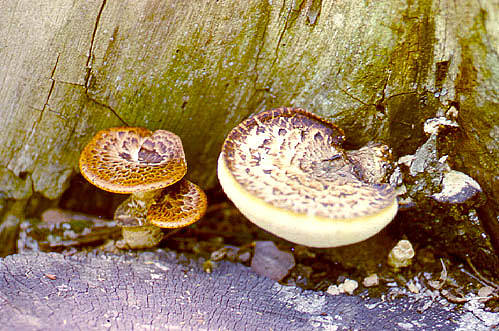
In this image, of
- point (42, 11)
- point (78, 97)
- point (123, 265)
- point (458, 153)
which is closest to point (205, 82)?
point (78, 97)

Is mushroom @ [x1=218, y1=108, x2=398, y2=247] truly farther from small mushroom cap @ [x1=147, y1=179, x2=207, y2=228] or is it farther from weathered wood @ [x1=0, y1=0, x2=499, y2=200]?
small mushroom cap @ [x1=147, y1=179, x2=207, y2=228]

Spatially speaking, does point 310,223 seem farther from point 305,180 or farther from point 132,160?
point 132,160

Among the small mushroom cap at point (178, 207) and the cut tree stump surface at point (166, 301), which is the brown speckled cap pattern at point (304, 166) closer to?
the small mushroom cap at point (178, 207)

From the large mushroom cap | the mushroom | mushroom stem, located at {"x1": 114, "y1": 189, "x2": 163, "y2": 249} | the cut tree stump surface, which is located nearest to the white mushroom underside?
the mushroom

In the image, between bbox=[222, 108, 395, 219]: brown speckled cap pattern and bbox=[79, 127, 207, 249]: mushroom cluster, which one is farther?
bbox=[79, 127, 207, 249]: mushroom cluster

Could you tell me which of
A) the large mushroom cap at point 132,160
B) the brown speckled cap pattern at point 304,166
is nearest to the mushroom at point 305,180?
the brown speckled cap pattern at point 304,166

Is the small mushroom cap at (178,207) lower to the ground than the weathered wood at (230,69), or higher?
lower
